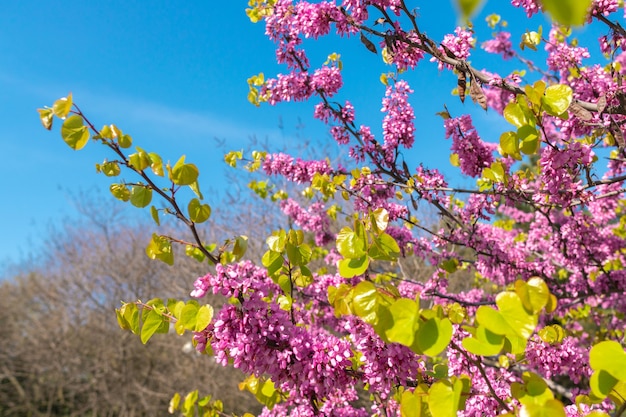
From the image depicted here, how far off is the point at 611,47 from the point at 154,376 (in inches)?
535

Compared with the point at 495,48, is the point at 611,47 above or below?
below

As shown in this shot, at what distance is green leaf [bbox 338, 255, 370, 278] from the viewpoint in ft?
3.83

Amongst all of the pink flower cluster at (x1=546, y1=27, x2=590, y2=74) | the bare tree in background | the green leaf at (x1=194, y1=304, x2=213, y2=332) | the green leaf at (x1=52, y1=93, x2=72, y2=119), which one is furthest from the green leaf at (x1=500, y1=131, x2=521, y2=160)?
the bare tree in background

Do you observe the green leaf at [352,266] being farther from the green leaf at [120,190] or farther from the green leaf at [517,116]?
the green leaf at [120,190]

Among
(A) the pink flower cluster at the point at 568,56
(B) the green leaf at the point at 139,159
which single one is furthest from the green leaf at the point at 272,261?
(A) the pink flower cluster at the point at 568,56

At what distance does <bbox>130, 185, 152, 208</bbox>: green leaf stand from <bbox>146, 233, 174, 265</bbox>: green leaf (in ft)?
0.46

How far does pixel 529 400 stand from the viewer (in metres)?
0.90

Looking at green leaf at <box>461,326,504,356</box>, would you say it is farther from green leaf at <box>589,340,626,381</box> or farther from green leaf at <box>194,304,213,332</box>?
green leaf at <box>194,304,213,332</box>

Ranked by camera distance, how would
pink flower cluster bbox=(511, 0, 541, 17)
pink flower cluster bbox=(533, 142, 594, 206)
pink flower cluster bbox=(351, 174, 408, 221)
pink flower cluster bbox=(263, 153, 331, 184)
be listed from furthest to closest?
pink flower cluster bbox=(263, 153, 331, 184) → pink flower cluster bbox=(351, 174, 408, 221) → pink flower cluster bbox=(511, 0, 541, 17) → pink flower cluster bbox=(533, 142, 594, 206)

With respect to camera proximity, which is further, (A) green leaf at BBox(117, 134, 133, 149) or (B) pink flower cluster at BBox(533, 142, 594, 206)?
(B) pink flower cluster at BBox(533, 142, 594, 206)

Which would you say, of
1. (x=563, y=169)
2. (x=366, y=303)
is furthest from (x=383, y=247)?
(x=563, y=169)

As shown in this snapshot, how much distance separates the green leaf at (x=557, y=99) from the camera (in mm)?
1317

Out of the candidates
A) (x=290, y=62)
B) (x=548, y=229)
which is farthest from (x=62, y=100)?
(x=548, y=229)

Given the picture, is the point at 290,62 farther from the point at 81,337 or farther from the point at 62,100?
the point at 81,337
